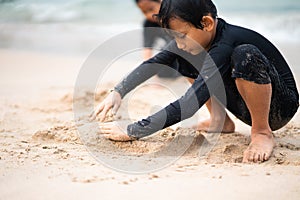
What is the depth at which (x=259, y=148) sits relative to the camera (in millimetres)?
2270

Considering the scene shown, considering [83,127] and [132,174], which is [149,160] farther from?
[83,127]

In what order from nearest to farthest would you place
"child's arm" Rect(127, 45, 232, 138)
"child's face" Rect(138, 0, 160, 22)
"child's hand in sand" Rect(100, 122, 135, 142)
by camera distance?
"child's arm" Rect(127, 45, 232, 138) < "child's hand in sand" Rect(100, 122, 135, 142) < "child's face" Rect(138, 0, 160, 22)

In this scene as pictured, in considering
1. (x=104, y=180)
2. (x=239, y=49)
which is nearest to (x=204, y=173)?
(x=104, y=180)

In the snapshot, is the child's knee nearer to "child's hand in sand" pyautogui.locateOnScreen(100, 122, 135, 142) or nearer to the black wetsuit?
the black wetsuit

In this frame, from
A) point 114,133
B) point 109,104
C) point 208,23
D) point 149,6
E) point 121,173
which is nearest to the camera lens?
point 121,173

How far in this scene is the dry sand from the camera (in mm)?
1795

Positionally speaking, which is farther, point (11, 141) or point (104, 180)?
point (11, 141)

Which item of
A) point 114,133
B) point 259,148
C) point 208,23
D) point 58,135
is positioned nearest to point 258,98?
point 259,148

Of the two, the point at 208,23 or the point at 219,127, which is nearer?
the point at 208,23

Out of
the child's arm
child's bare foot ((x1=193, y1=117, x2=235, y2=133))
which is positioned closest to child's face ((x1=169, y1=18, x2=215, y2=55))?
the child's arm

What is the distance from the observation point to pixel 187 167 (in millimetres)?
2074

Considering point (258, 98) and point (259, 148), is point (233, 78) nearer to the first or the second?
point (258, 98)

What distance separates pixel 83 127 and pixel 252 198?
125 centimetres

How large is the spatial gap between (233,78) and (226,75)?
59 mm
